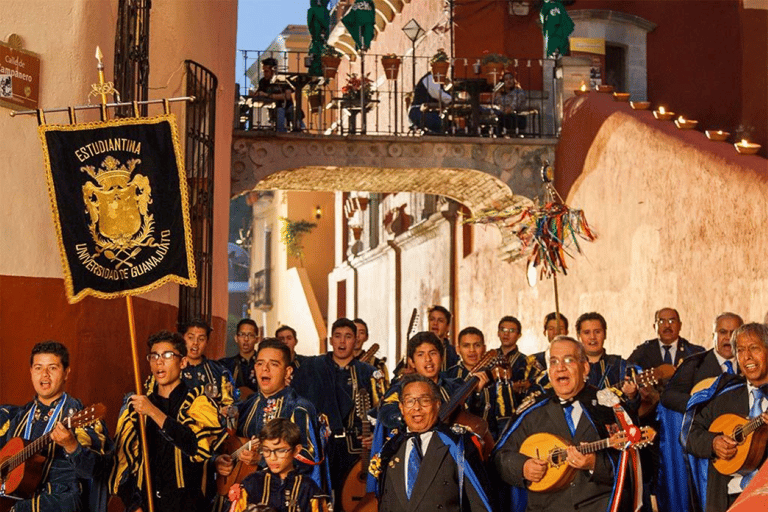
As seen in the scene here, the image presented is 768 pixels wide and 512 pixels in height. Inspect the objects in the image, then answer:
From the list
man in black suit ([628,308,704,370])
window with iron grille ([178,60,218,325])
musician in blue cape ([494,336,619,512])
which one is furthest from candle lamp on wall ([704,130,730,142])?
musician in blue cape ([494,336,619,512])

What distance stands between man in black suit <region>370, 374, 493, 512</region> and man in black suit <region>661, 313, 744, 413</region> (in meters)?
2.43

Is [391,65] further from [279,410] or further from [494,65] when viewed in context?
[279,410]

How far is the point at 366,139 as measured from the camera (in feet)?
67.3

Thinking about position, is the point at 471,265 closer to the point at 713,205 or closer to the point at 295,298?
the point at 713,205

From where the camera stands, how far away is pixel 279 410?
30.1ft

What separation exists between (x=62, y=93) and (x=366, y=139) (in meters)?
9.30

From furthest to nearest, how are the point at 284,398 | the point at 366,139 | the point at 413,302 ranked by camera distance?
1. the point at 413,302
2. the point at 366,139
3. the point at 284,398

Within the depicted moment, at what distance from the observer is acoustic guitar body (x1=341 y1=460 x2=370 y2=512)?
11.0m

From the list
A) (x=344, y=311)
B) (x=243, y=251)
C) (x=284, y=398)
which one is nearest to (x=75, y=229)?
(x=284, y=398)

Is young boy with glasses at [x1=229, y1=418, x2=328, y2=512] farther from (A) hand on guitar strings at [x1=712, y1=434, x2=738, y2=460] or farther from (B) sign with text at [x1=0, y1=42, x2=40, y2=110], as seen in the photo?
(B) sign with text at [x1=0, y1=42, x2=40, y2=110]

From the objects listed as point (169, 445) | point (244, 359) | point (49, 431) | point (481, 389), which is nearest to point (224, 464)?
point (169, 445)

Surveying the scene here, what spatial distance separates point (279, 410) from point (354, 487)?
2.19m

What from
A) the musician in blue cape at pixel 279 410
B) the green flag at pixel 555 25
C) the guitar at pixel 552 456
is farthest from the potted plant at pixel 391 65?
the guitar at pixel 552 456

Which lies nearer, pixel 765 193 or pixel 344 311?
pixel 765 193
